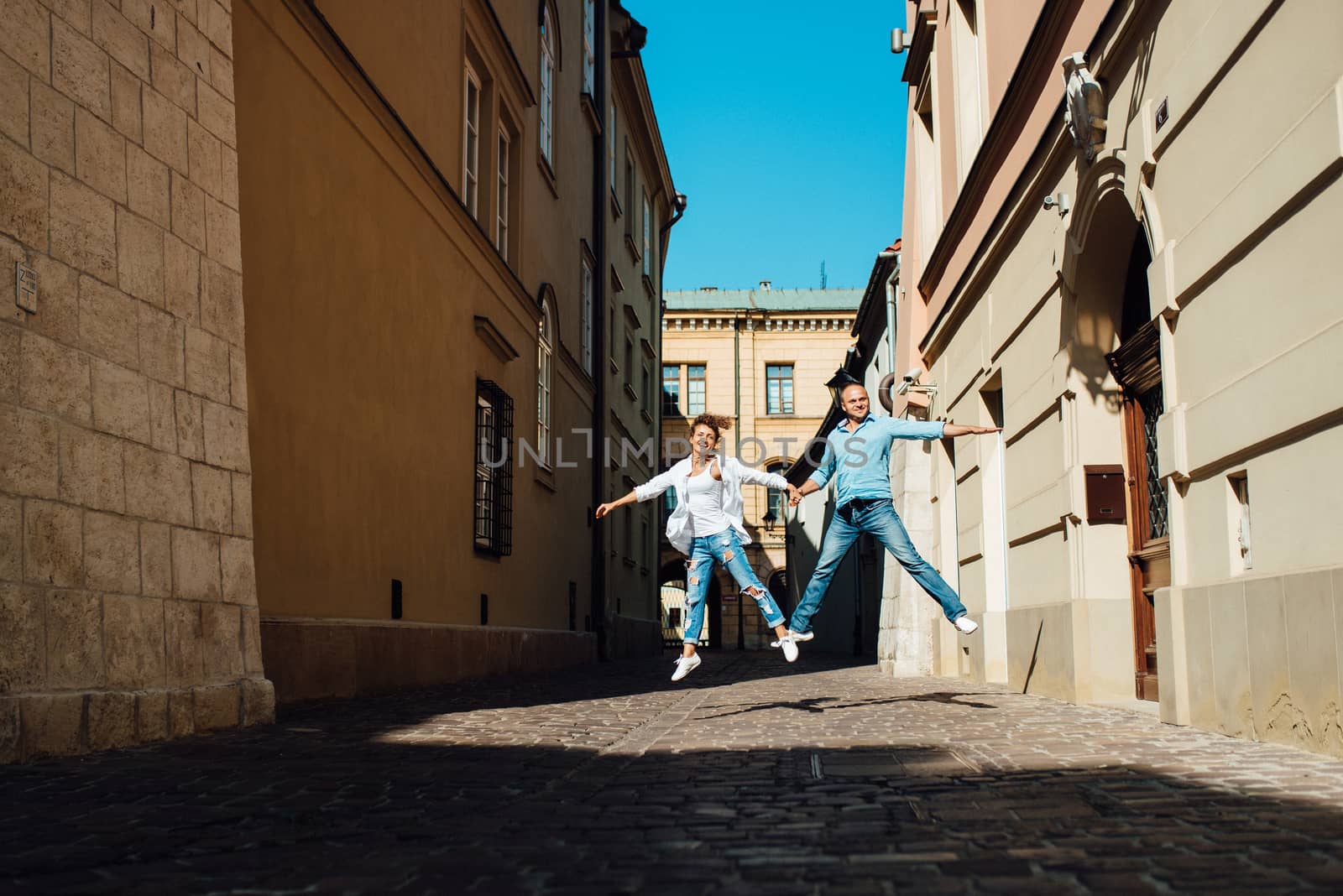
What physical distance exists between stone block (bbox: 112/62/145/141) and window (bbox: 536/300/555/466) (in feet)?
33.5

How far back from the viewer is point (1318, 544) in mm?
4852

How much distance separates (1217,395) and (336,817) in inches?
167

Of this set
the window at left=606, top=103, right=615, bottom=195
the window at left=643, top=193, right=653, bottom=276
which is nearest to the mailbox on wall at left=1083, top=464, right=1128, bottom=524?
the window at left=606, top=103, right=615, bottom=195

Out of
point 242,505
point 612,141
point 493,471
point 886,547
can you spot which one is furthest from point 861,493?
point 612,141

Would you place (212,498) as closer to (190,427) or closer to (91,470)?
(190,427)

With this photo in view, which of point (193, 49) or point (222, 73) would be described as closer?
point (193, 49)

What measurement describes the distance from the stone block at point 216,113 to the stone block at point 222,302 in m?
0.74

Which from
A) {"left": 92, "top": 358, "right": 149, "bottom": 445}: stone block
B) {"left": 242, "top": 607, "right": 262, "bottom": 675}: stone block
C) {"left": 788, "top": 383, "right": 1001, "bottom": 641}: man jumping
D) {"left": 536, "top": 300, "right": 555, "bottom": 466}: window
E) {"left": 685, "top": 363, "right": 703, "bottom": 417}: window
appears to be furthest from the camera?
{"left": 685, "top": 363, "right": 703, "bottom": 417}: window

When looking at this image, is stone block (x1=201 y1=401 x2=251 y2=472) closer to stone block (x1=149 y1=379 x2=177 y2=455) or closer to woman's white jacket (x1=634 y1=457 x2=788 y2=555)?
stone block (x1=149 y1=379 x2=177 y2=455)

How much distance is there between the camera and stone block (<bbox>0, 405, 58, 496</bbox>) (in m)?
4.88

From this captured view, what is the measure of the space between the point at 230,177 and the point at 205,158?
0.25 metres

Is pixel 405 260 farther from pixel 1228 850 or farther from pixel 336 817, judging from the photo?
pixel 1228 850

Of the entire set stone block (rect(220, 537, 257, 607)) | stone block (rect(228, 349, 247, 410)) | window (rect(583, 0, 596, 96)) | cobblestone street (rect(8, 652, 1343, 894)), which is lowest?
cobblestone street (rect(8, 652, 1343, 894))

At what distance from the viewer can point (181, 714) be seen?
591 centimetres
